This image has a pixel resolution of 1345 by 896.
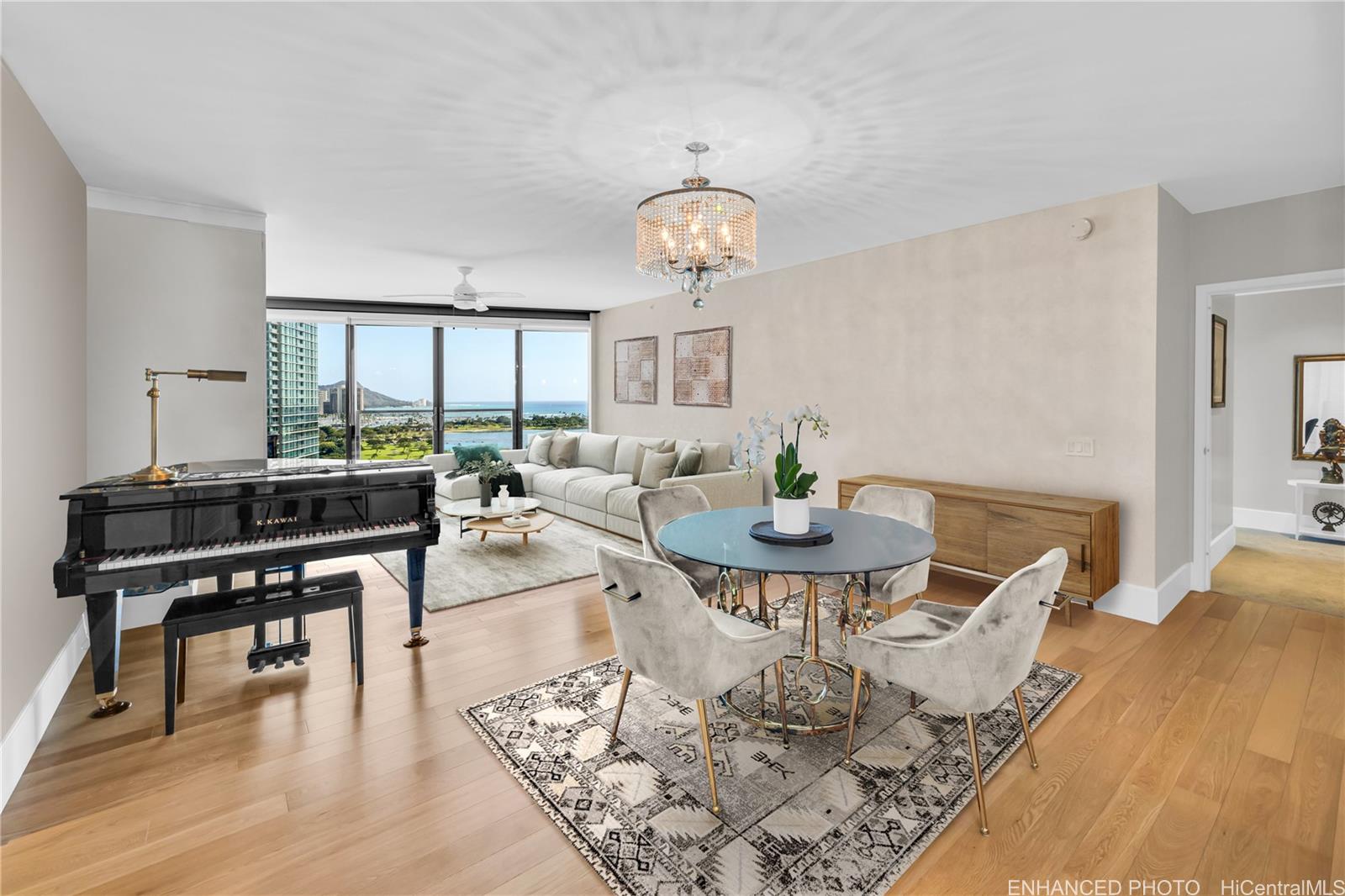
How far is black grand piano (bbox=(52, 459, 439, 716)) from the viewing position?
2369 millimetres

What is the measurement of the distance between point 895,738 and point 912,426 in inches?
110

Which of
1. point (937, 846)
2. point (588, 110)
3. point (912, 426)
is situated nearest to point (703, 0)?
point (588, 110)

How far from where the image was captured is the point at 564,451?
7.76 m

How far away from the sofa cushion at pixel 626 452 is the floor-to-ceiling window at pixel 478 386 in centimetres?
214

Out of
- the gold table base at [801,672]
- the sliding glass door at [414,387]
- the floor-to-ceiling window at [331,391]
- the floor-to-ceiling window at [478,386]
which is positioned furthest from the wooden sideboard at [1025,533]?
the floor-to-ceiling window at [331,391]

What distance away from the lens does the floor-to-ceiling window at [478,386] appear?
838 centimetres

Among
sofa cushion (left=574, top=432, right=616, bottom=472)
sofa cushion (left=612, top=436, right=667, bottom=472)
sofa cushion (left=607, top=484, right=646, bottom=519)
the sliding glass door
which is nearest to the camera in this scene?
sofa cushion (left=607, top=484, right=646, bottom=519)

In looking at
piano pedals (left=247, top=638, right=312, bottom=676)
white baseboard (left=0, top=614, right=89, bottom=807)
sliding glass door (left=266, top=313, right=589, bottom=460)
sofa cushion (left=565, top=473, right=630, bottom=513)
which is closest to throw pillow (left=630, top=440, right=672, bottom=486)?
sofa cushion (left=565, top=473, right=630, bottom=513)

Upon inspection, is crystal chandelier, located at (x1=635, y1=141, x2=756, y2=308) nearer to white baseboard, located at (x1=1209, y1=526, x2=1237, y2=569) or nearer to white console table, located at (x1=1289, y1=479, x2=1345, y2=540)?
white baseboard, located at (x1=1209, y1=526, x2=1237, y2=569)

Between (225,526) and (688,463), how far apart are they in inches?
152

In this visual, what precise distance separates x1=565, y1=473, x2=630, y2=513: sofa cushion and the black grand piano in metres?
2.91

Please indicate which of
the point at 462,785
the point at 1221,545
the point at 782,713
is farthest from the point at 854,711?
the point at 1221,545

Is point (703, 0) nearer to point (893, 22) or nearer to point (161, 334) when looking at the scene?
point (893, 22)

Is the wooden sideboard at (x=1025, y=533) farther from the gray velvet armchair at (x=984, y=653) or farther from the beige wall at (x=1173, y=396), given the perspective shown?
the gray velvet armchair at (x=984, y=653)
